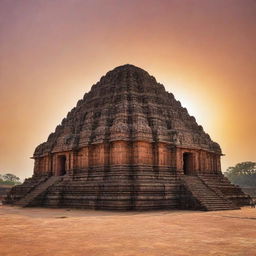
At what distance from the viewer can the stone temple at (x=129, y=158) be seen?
59.8ft

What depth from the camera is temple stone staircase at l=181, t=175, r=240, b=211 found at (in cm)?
1742

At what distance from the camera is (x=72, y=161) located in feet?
72.3

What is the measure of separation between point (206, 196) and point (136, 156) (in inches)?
206

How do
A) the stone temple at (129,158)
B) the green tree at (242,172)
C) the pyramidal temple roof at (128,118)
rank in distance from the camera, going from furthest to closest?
1. the green tree at (242,172)
2. the pyramidal temple roof at (128,118)
3. the stone temple at (129,158)

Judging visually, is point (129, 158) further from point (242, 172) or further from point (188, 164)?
point (242, 172)

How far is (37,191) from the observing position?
2173cm

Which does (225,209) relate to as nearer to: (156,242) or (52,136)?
(156,242)

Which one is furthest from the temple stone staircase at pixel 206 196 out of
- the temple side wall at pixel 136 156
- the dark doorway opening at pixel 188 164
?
the dark doorway opening at pixel 188 164

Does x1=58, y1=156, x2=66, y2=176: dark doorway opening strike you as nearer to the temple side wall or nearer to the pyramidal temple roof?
the temple side wall

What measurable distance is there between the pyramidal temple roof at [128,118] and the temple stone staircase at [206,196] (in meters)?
2.81

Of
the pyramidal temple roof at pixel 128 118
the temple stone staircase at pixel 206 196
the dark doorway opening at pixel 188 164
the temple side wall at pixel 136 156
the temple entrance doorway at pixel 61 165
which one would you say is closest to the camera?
the temple stone staircase at pixel 206 196

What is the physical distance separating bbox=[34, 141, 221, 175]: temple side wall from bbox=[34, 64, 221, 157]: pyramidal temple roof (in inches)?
18.9

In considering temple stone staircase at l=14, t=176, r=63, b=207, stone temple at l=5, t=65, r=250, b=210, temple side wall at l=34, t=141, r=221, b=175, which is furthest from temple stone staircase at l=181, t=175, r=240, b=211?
temple stone staircase at l=14, t=176, r=63, b=207

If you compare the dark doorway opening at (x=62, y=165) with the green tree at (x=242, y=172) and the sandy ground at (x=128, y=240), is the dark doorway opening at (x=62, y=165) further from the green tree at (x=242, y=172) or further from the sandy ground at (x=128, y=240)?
the green tree at (x=242, y=172)
